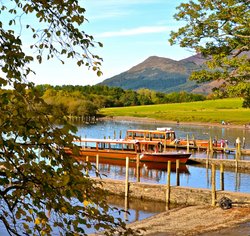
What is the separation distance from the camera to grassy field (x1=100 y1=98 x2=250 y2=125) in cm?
12606

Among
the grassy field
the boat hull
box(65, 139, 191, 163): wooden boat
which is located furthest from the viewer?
the grassy field

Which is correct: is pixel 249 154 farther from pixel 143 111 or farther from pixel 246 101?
pixel 143 111

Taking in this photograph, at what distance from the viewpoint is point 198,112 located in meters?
143

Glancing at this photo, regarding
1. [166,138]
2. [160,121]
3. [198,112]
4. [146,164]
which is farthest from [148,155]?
[198,112]

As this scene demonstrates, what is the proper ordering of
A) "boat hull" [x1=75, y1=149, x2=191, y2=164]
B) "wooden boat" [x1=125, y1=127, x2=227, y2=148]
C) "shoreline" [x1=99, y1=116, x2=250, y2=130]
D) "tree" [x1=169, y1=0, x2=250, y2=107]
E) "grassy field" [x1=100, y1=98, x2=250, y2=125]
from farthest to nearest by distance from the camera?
"grassy field" [x1=100, y1=98, x2=250, y2=125] < "shoreline" [x1=99, y1=116, x2=250, y2=130] < "wooden boat" [x1=125, y1=127, x2=227, y2=148] < "boat hull" [x1=75, y1=149, x2=191, y2=164] < "tree" [x1=169, y1=0, x2=250, y2=107]

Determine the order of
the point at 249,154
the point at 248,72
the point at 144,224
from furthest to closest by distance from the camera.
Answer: the point at 249,154 → the point at 144,224 → the point at 248,72

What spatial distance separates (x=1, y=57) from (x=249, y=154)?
174 feet

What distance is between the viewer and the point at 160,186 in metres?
28.8

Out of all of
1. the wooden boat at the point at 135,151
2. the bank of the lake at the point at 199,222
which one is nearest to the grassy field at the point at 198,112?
the wooden boat at the point at 135,151

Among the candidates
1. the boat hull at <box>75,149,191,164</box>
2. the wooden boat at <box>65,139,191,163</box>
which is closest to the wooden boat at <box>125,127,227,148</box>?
the wooden boat at <box>65,139,191,163</box>

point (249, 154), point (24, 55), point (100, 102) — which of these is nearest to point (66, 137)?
point (24, 55)

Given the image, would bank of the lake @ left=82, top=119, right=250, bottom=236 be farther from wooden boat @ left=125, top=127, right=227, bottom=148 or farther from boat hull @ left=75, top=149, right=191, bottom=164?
wooden boat @ left=125, top=127, right=227, bottom=148

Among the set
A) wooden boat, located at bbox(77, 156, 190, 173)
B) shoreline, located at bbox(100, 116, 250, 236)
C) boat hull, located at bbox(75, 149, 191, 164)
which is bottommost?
wooden boat, located at bbox(77, 156, 190, 173)

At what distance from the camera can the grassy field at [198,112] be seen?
414 feet
